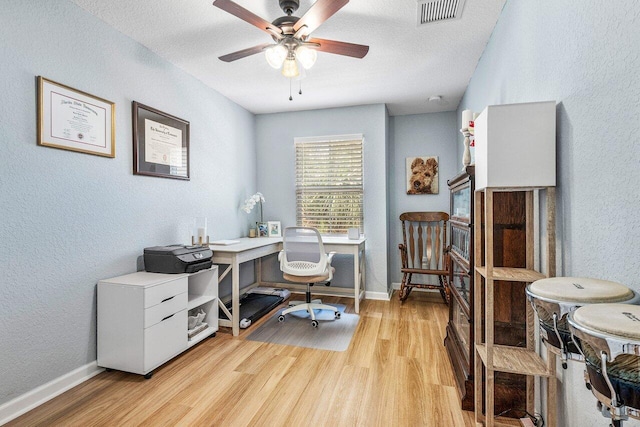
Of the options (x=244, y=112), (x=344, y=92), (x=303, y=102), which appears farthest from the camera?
(x=244, y=112)

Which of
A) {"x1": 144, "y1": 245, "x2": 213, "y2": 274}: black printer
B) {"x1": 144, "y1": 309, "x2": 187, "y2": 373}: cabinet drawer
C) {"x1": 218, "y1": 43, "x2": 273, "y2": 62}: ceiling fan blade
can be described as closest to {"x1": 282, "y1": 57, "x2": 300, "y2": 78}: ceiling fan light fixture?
{"x1": 218, "y1": 43, "x2": 273, "y2": 62}: ceiling fan blade

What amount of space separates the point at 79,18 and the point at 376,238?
341 centimetres

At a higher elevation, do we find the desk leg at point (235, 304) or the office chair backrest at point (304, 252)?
the office chair backrest at point (304, 252)

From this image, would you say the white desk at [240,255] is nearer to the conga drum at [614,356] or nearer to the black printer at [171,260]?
the black printer at [171,260]

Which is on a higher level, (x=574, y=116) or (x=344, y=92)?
(x=344, y=92)

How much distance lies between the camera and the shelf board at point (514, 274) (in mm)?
1381

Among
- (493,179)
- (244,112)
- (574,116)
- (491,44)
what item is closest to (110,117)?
(244,112)

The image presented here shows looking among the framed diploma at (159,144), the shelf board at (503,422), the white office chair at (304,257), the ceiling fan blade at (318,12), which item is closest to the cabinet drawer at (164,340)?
the white office chair at (304,257)

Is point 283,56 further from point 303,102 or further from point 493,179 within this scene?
point 303,102

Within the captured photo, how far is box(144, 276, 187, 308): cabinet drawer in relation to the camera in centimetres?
209

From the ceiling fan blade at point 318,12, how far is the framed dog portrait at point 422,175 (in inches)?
110

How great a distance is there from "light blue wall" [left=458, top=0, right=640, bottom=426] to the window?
2.55 metres

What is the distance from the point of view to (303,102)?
3.88m

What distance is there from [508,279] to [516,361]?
381mm
